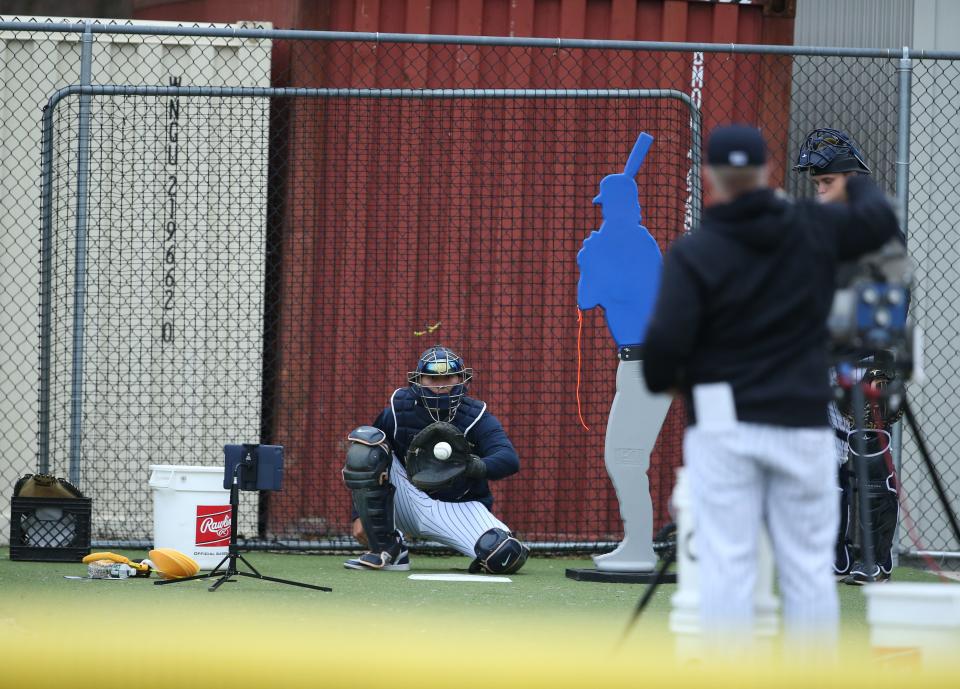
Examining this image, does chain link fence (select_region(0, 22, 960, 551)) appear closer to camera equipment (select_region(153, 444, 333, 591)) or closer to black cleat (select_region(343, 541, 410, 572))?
black cleat (select_region(343, 541, 410, 572))

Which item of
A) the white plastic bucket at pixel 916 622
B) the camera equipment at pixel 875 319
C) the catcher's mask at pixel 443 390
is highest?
the camera equipment at pixel 875 319

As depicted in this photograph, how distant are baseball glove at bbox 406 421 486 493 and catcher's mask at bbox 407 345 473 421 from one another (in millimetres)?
186

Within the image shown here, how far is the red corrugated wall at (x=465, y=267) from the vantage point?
9.05 meters

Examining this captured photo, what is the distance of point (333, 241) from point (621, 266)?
2.61 metres

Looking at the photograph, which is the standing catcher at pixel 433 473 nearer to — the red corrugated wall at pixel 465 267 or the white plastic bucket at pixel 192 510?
the white plastic bucket at pixel 192 510

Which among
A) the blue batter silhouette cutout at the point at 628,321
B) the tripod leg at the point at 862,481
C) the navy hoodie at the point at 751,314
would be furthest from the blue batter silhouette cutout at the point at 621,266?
the navy hoodie at the point at 751,314

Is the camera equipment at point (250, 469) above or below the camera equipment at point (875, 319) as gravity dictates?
below

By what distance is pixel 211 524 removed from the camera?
24.7 feet

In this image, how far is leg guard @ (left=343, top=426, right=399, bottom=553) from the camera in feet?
25.2

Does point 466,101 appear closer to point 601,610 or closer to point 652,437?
point 652,437

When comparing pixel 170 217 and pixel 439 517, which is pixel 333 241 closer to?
pixel 170 217

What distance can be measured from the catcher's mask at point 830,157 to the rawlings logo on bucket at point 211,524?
3698 mm

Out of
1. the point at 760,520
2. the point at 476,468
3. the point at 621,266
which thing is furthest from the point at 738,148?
the point at 476,468

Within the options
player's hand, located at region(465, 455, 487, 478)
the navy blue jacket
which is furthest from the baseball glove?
the navy blue jacket
